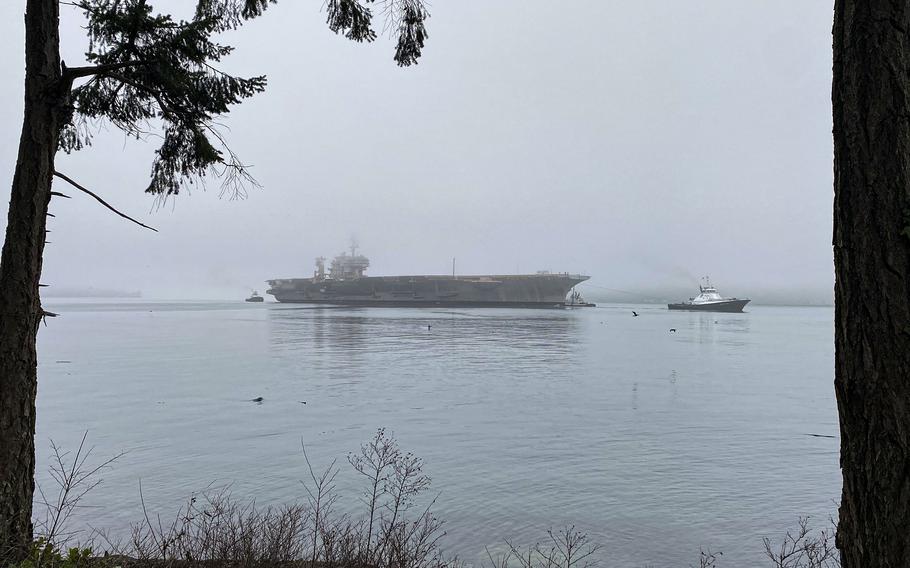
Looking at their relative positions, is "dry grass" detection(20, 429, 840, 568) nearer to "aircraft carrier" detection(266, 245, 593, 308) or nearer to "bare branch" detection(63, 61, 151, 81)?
"bare branch" detection(63, 61, 151, 81)

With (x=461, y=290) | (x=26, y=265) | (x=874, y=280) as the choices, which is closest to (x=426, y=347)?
(x=26, y=265)

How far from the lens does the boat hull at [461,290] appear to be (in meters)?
78.8

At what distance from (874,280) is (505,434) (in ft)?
26.7

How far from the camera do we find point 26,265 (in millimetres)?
3510

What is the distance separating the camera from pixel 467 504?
6344 mm

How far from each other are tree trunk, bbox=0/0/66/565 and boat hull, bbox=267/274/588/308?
2961 inches

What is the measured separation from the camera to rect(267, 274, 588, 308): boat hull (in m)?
78.8

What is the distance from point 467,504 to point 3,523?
4.23 metres

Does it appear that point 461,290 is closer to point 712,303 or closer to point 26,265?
point 712,303

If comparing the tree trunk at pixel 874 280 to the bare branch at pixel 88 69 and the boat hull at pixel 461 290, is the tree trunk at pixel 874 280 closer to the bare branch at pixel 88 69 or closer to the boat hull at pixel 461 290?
the bare branch at pixel 88 69

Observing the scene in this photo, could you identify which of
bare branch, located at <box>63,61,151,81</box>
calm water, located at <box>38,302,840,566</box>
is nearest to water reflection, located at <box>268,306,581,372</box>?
calm water, located at <box>38,302,840,566</box>

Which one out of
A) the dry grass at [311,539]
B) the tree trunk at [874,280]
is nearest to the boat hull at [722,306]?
the dry grass at [311,539]

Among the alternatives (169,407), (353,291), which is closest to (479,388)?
(169,407)

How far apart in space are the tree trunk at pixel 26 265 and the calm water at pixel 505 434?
2756 millimetres
